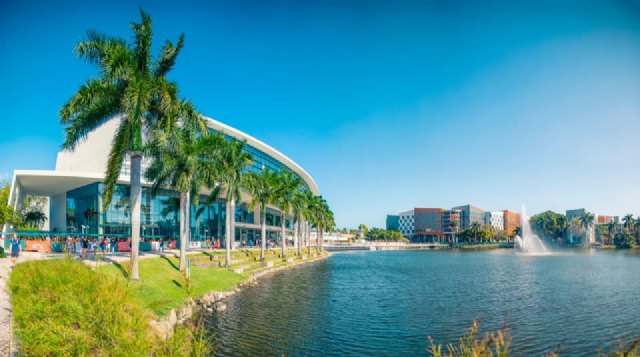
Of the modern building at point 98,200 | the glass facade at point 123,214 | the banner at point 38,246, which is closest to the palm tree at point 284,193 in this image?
the modern building at point 98,200

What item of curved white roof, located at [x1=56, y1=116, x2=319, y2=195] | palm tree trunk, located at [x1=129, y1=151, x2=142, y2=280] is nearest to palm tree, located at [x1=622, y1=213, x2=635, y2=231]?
curved white roof, located at [x1=56, y1=116, x2=319, y2=195]

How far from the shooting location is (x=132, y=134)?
87.7 feet

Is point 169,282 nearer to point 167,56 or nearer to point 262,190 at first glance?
point 167,56

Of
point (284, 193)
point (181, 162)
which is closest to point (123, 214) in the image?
point (284, 193)

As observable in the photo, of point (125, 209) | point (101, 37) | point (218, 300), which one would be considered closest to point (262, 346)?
point (218, 300)

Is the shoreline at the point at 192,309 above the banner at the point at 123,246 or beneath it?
beneath

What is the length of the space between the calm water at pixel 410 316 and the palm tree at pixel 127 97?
34.9 feet

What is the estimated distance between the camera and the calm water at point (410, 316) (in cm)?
2016

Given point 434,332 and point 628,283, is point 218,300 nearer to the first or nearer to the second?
point 434,332

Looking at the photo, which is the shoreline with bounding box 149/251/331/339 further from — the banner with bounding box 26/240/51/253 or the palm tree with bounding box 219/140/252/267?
the banner with bounding box 26/240/51/253

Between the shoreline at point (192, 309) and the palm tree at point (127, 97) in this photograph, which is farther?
the palm tree at point (127, 97)

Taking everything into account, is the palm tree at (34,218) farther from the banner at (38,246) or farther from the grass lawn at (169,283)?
the grass lawn at (169,283)

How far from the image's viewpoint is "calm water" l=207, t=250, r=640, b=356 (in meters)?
20.2

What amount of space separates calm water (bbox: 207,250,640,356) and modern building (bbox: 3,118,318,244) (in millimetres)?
27437
